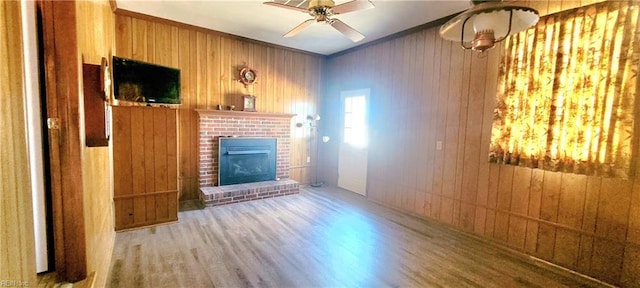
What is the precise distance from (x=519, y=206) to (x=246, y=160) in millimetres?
3883

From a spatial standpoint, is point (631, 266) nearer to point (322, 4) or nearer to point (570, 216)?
point (570, 216)

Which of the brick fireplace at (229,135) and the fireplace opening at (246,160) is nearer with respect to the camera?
the brick fireplace at (229,135)

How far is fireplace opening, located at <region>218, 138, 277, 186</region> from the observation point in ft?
14.5

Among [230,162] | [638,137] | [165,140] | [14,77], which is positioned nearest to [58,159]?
[14,77]

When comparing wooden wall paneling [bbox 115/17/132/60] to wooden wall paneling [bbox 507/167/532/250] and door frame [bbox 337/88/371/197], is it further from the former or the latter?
wooden wall paneling [bbox 507/167/532/250]

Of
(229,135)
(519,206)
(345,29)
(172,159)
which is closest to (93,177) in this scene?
(172,159)

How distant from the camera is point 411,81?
13.0 feet

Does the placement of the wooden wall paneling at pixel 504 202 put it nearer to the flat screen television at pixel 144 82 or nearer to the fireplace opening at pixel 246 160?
the fireplace opening at pixel 246 160

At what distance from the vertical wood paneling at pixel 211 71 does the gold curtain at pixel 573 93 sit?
3511mm

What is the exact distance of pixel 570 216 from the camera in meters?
2.51

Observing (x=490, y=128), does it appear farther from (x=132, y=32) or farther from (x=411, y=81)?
(x=132, y=32)

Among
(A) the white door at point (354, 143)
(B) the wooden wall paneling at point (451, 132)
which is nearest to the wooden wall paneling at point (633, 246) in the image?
(B) the wooden wall paneling at point (451, 132)

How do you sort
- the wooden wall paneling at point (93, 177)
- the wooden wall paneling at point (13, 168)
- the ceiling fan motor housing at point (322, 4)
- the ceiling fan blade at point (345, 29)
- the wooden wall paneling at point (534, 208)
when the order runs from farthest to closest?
the ceiling fan blade at point (345, 29), the wooden wall paneling at point (534, 208), the ceiling fan motor housing at point (322, 4), the wooden wall paneling at point (93, 177), the wooden wall paneling at point (13, 168)

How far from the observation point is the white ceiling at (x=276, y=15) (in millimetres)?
3252
